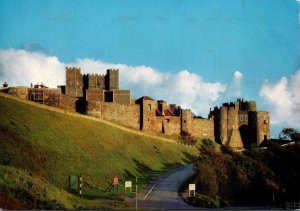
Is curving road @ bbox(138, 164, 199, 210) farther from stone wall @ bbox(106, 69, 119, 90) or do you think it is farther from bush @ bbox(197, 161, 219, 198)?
stone wall @ bbox(106, 69, 119, 90)

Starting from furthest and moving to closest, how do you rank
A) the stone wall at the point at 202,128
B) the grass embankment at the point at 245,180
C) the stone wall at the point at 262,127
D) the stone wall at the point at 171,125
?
the stone wall at the point at 262,127 → the stone wall at the point at 202,128 → the stone wall at the point at 171,125 → the grass embankment at the point at 245,180

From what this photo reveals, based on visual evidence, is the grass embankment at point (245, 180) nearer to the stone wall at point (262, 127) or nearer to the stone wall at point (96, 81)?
the stone wall at point (96, 81)

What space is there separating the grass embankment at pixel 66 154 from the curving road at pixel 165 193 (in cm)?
130

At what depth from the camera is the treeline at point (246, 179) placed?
35125mm

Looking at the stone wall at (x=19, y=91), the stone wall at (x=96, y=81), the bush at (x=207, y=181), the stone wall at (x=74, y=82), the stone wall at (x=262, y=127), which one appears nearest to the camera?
the bush at (x=207, y=181)

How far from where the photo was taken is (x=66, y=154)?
1367 inches

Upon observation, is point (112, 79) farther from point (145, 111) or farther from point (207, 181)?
point (207, 181)

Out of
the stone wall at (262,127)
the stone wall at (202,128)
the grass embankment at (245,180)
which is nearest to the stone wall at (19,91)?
the grass embankment at (245,180)

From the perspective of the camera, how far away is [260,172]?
128 ft

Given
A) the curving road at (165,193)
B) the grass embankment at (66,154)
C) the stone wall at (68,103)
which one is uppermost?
the stone wall at (68,103)

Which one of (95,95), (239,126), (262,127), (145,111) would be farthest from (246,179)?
(239,126)

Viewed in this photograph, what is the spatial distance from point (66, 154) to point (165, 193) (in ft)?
22.2

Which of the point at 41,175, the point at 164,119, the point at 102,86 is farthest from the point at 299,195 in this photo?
the point at 102,86

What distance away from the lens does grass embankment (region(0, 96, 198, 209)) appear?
91.2 ft
